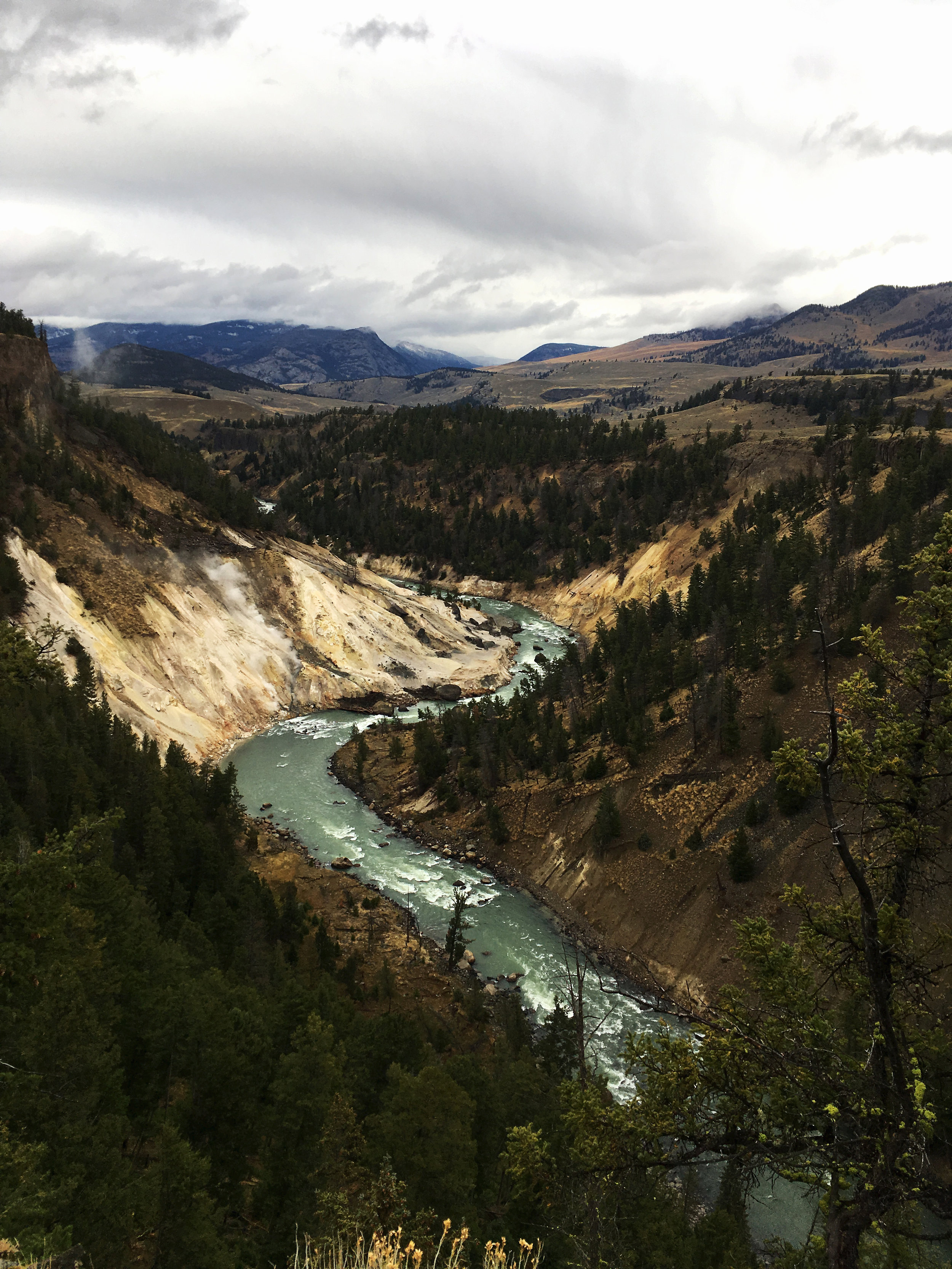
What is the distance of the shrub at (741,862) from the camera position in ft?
110

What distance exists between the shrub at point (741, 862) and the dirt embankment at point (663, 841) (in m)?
0.32

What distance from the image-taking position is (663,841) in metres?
38.0

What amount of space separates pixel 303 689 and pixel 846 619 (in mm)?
44318

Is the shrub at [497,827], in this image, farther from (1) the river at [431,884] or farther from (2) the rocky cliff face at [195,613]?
(2) the rocky cliff face at [195,613]

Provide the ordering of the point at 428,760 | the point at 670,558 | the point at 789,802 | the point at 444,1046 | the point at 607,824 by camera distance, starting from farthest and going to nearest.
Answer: the point at 670,558 < the point at 428,760 < the point at 607,824 < the point at 789,802 < the point at 444,1046

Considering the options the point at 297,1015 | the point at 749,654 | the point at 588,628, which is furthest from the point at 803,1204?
the point at 588,628

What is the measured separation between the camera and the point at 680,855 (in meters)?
36.8

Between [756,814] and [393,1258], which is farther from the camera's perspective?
[756,814]

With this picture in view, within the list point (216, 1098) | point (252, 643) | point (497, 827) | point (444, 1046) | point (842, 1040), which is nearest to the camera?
point (842, 1040)

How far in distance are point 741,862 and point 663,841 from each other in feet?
16.6

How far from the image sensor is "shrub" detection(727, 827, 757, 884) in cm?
3356

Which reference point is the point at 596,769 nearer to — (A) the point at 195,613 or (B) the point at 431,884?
(B) the point at 431,884

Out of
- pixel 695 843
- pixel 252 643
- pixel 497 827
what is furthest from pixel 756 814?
pixel 252 643

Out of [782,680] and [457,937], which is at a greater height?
[782,680]
